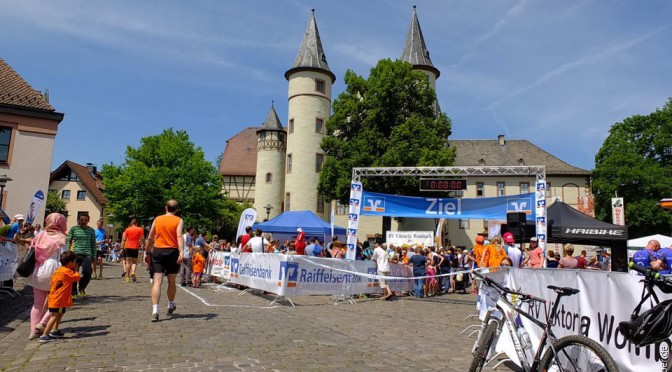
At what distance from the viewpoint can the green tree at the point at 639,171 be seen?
45.4 metres

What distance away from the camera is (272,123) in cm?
5325

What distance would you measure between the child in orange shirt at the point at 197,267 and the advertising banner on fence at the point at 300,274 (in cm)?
96

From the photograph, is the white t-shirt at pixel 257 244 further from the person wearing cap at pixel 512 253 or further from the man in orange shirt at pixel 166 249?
the person wearing cap at pixel 512 253

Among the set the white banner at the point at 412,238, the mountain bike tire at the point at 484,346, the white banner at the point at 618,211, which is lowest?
the mountain bike tire at the point at 484,346

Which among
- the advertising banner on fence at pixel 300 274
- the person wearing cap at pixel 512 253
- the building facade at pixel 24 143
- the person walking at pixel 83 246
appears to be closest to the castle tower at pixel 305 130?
the building facade at pixel 24 143

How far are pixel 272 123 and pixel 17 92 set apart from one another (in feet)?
95.1

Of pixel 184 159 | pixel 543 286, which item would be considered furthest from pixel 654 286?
pixel 184 159

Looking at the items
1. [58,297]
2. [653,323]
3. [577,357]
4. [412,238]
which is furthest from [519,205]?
[412,238]

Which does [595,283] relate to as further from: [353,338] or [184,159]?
[184,159]

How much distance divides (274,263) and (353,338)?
16.8 feet

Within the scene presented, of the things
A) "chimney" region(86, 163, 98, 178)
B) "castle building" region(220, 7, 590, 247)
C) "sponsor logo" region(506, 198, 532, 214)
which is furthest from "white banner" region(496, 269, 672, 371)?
"chimney" region(86, 163, 98, 178)

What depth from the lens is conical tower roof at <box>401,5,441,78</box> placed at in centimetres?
4781

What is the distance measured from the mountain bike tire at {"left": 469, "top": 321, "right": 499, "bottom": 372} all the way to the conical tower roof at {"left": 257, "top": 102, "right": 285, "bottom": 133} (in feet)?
162

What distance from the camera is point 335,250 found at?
55.3 feet
